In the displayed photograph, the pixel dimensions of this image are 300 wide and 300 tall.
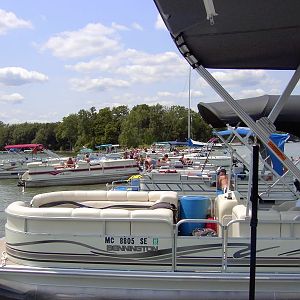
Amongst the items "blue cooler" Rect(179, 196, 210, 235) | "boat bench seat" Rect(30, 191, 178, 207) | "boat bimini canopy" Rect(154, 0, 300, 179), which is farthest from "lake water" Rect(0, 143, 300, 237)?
"boat bimini canopy" Rect(154, 0, 300, 179)

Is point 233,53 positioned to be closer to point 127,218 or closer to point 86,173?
point 127,218

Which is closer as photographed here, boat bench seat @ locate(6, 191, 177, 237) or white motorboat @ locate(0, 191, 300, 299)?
white motorboat @ locate(0, 191, 300, 299)

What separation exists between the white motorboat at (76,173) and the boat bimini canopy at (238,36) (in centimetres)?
2541

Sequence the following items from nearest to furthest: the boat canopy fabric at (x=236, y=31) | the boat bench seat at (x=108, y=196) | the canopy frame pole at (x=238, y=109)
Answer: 1. the boat canopy fabric at (x=236, y=31)
2. the canopy frame pole at (x=238, y=109)
3. the boat bench seat at (x=108, y=196)

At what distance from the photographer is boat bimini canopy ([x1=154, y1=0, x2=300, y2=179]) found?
4043mm

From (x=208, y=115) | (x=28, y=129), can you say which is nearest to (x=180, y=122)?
(x=28, y=129)

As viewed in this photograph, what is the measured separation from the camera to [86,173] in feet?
99.2

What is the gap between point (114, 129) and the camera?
9431 centimetres

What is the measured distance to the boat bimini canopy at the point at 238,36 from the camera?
159 inches

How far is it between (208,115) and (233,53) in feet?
4.78

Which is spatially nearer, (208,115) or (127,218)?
(127,218)

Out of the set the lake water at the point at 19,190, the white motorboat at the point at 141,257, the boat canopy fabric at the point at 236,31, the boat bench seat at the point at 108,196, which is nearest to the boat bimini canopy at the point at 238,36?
the boat canopy fabric at the point at 236,31

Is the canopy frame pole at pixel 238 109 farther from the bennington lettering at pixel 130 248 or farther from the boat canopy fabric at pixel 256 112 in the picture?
the bennington lettering at pixel 130 248

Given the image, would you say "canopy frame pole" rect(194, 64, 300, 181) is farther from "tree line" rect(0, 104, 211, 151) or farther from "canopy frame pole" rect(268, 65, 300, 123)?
"tree line" rect(0, 104, 211, 151)
